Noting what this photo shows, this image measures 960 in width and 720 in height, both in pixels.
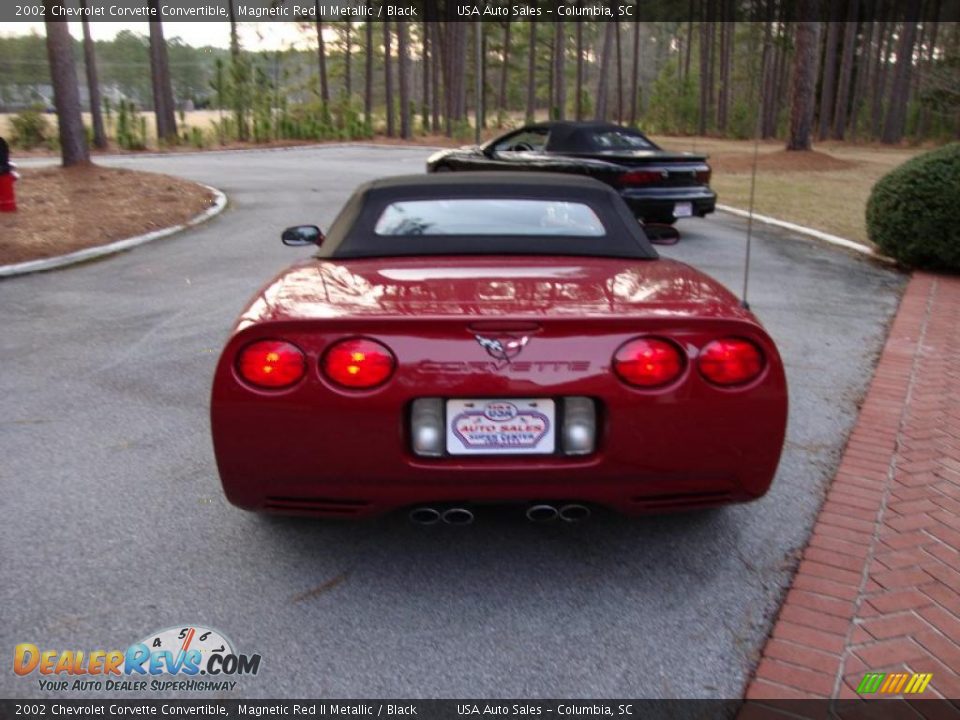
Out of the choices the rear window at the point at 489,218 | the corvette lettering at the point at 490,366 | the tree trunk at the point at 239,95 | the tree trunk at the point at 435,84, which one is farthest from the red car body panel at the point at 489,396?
the tree trunk at the point at 435,84

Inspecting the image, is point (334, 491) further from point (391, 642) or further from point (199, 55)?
point (199, 55)

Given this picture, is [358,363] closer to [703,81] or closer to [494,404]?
[494,404]

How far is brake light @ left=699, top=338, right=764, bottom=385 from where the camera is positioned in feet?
9.17

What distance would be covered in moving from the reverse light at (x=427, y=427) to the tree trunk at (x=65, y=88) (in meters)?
14.7

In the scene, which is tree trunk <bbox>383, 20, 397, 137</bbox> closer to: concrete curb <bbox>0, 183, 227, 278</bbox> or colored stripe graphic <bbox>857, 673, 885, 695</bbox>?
concrete curb <bbox>0, 183, 227, 278</bbox>

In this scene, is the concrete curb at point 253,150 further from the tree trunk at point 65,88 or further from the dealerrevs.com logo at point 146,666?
the dealerrevs.com logo at point 146,666

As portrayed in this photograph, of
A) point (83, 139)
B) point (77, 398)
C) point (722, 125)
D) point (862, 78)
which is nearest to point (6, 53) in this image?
point (722, 125)

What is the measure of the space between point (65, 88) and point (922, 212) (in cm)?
1378

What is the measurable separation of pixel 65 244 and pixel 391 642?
867 cm

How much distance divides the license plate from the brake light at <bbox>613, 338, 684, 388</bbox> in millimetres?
258

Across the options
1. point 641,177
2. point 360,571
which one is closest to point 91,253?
point 641,177

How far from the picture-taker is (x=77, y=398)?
5035mm

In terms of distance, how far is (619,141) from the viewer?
11.9 metres
